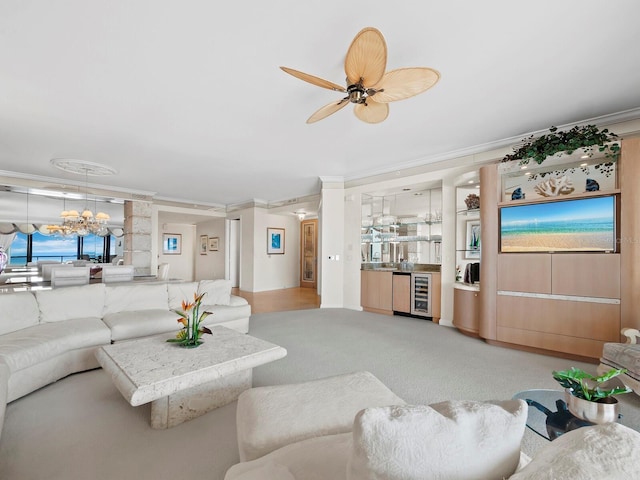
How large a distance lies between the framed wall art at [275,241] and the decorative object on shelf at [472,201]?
545cm

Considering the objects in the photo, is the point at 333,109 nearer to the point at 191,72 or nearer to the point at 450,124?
the point at 191,72

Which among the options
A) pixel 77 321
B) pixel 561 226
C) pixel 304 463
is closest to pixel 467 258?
pixel 561 226

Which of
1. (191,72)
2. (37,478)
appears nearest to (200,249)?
(191,72)

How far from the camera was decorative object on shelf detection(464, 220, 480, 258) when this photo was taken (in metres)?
4.27

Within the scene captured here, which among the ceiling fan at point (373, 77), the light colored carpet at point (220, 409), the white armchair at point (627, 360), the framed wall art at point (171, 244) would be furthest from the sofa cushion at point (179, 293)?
the framed wall art at point (171, 244)

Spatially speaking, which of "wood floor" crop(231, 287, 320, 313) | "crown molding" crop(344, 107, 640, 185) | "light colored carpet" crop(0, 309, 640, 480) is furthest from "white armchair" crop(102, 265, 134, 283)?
"crown molding" crop(344, 107, 640, 185)

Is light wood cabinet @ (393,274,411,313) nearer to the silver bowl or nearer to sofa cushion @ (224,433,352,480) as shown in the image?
the silver bowl

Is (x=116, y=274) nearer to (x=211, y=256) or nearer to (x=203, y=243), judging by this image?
(x=211, y=256)

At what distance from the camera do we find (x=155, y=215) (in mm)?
7770

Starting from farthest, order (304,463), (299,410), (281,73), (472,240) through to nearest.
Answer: (472,240) < (281,73) < (299,410) < (304,463)

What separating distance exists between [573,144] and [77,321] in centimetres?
552

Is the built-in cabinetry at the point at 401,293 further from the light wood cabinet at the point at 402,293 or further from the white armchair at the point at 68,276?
the white armchair at the point at 68,276

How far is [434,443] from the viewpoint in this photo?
60cm

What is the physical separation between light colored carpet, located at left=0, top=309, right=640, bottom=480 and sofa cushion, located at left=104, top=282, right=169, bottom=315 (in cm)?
89
